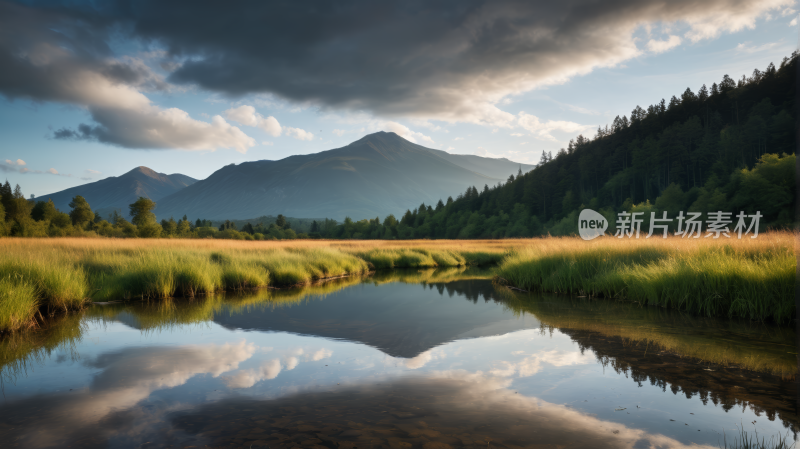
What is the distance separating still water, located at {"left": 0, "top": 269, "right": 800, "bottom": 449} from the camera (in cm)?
385

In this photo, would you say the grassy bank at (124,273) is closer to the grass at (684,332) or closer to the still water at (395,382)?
the still water at (395,382)

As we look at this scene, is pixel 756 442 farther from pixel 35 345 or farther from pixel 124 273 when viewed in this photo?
pixel 124 273

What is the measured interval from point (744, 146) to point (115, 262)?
320 feet

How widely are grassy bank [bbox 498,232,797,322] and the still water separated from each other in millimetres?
811

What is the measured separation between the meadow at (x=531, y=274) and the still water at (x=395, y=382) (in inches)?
34.5

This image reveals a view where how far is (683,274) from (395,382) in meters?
9.66

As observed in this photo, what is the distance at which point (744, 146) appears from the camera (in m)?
73.7

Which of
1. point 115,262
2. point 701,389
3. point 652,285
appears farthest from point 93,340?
point 652,285

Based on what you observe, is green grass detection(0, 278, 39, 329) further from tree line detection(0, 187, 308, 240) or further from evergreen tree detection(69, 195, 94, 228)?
evergreen tree detection(69, 195, 94, 228)

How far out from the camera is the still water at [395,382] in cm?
385

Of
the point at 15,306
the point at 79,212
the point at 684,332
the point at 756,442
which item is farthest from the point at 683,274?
the point at 79,212

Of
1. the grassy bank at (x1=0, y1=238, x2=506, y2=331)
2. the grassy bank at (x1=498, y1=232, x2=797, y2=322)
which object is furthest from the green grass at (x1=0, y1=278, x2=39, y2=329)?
the grassy bank at (x1=498, y1=232, x2=797, y2=322)

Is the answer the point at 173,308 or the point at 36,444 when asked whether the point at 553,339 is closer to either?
the point at 36,444

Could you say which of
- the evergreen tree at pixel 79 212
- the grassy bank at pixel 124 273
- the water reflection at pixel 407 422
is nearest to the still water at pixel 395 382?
the water reflection at pixel 407 422
